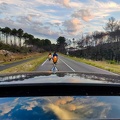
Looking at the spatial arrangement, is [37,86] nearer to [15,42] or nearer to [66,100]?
[66,100]

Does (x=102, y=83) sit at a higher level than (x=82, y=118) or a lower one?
higher

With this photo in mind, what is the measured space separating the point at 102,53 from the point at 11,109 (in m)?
92.5

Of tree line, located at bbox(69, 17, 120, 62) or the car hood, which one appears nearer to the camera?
the car hood

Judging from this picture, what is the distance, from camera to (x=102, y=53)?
94250mm

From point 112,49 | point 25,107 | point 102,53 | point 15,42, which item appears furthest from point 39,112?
point 15,42

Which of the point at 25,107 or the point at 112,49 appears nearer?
the point at 25,107

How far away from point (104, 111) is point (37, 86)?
26.3 inches

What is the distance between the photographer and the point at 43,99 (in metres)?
2.72

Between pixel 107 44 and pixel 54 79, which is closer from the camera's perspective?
pixel 54 79

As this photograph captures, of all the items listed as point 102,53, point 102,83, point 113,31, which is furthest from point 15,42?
point 102,83

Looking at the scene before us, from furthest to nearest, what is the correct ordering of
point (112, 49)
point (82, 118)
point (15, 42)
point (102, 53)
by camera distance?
point (15, 42) → point (102, 53) → point (112, 49) → point (82, 118)

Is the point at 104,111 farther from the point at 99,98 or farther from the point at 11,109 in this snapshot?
the point at 11,109

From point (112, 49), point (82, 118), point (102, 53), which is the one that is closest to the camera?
point (82, 118)

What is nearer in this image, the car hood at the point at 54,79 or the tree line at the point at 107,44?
the car hood at the point at 54,79
